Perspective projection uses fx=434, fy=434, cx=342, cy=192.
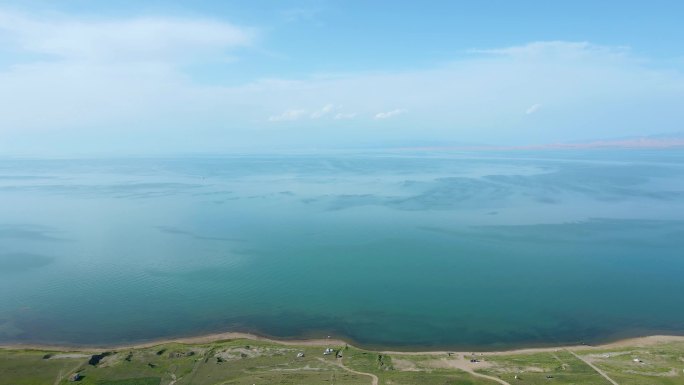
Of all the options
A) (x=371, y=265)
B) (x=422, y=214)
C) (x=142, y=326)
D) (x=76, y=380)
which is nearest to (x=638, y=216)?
(x=422, y=214)

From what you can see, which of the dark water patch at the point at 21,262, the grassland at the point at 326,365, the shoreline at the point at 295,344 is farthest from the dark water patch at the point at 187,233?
the grassland at the point at 326,365

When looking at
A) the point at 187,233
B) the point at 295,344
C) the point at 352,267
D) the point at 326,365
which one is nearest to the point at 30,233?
the point at 187,233

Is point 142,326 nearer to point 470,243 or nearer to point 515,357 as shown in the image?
point 515,357

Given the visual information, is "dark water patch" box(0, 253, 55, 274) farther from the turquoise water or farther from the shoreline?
the shoreline

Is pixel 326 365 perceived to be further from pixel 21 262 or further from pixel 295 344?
pixel 21 262

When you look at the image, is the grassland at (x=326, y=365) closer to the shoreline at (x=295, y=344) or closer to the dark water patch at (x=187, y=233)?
the shoreline at (x=295, y=344)

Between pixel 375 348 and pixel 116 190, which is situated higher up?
pixel 116 190
